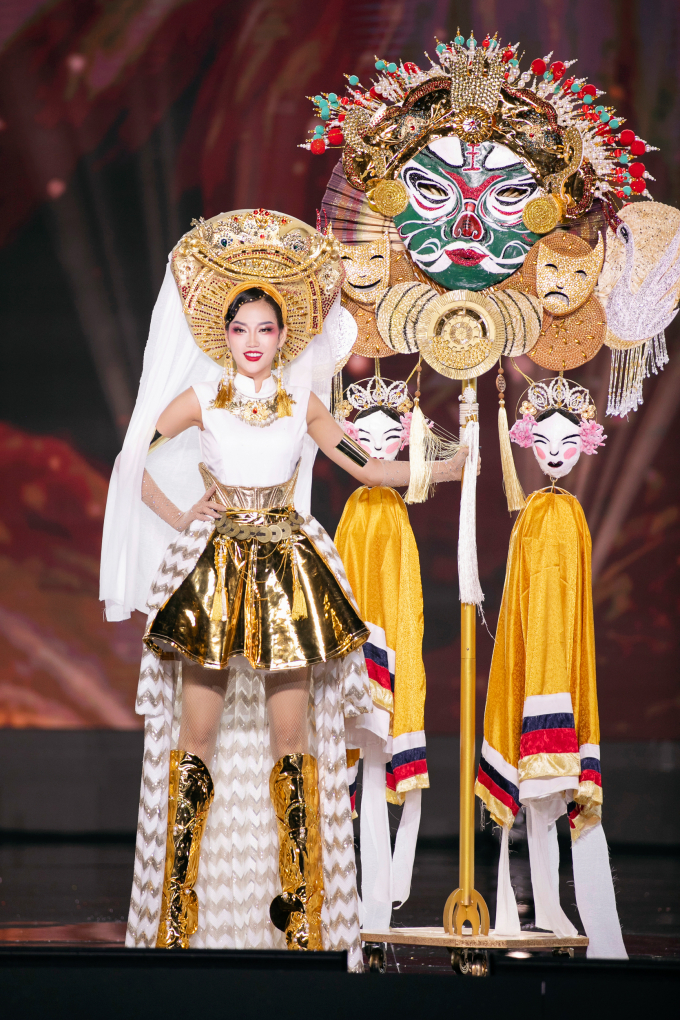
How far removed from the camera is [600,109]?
133 inches

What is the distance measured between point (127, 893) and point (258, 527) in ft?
6.83

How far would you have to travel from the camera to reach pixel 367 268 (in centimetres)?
344

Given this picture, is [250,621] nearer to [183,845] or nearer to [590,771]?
[183,845]

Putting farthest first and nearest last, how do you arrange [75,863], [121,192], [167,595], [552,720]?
1. [121,192]
2. [75,863]
3. [552,720]
4. [167,595]

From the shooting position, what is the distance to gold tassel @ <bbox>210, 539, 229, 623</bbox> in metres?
2.96

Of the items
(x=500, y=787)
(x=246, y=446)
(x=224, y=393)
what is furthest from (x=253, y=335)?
(x=500, y=787)

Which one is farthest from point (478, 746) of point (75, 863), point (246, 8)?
point (246, 8)

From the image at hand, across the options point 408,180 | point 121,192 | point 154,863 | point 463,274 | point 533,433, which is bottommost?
point 154,863

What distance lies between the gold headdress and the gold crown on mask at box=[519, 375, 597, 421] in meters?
0.83

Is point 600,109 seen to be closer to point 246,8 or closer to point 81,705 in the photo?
point 246,8

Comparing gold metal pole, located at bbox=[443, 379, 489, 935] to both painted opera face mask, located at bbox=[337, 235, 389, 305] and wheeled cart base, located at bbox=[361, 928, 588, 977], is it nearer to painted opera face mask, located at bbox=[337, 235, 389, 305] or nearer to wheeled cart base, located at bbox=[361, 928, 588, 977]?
wheeled cart base, located at bbox=[361, 928, 588, 977]

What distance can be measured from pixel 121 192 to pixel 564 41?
2175mm

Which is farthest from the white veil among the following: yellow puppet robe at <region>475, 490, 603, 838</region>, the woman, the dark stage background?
the dark stage background

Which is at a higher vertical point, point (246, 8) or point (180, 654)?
point (246, 8)
